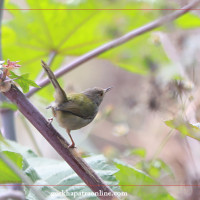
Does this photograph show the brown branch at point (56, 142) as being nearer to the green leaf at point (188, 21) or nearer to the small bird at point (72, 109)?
the small bird at point (72, 109)

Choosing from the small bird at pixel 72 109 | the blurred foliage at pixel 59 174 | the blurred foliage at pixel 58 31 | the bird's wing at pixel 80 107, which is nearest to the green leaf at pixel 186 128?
the blurred foliage at pixel 59 174

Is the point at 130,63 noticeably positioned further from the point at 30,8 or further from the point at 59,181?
the point at 59,181

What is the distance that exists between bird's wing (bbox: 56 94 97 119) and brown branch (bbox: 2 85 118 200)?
2.05 ft

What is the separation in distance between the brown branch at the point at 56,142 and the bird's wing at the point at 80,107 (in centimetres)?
62

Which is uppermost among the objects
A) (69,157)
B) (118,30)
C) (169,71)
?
(118,30)

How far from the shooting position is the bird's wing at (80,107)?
4.58 ft

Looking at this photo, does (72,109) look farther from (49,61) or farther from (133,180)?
(133,180)

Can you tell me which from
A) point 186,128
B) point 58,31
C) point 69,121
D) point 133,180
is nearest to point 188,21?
point 58,31

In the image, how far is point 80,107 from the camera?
151cm

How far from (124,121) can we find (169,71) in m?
0.97

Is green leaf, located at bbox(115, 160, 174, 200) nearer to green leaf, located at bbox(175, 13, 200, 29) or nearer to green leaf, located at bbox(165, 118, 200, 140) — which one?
green leaf, located at bbox(165, 118, 200, 140)

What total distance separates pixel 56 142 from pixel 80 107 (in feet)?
2.59

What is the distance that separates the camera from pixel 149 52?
6.07 feet

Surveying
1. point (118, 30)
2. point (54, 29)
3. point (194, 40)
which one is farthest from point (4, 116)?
point (194, 40)
